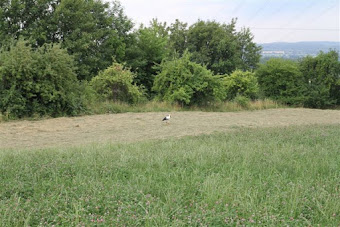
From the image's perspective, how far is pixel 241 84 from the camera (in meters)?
21.7

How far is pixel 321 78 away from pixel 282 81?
11.5ft

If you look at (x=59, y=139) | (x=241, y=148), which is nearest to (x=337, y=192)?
(x=241, y=148)

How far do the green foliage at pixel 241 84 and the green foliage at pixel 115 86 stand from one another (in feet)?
23.8

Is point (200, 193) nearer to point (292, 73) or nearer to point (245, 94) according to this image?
point (245, 94)

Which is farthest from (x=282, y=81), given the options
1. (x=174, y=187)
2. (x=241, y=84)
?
(x=174, y=187)

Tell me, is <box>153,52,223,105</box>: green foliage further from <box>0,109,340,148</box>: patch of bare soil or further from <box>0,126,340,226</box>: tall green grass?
<box>0,126,340,226</box>: tall green grass

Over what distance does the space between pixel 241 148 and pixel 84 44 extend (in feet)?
69.0

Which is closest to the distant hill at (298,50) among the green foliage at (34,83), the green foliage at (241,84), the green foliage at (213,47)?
the green foliage at (213,47)

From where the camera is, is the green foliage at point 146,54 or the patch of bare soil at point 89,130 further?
the green foliage at point 146,54

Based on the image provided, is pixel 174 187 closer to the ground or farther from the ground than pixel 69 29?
closer to the ground

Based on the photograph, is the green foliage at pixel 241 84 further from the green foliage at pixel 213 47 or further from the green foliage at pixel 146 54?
the green foliage at pixel 213 47

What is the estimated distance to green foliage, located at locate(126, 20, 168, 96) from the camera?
2848cm

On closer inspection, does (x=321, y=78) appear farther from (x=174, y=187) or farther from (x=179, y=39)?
(x=174, y=187)

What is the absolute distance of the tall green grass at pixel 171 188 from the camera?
2861mm
